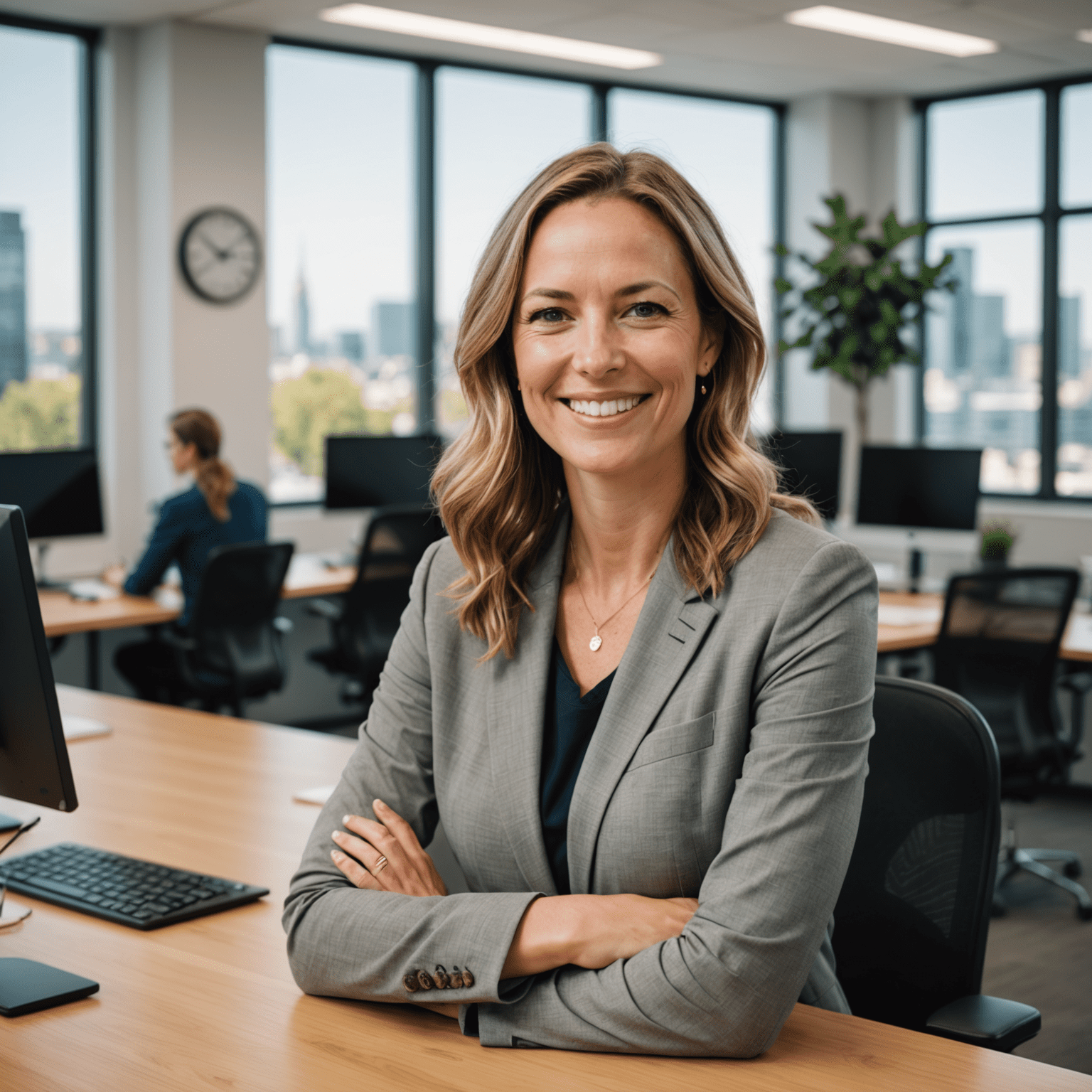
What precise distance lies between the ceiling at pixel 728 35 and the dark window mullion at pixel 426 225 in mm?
209

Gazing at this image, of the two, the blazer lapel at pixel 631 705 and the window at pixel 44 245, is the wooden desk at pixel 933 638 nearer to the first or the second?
the blazer lapel at pixel 631 705

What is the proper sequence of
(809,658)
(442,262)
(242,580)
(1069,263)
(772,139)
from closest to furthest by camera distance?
(809,658)
(242,580)
(442,262)
(1069,263)
(772,139)

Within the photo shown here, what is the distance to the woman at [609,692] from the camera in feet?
4.18

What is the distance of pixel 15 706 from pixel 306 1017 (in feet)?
1.53

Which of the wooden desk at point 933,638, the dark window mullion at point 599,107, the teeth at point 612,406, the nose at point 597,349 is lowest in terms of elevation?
the wooden desk at point 933,638

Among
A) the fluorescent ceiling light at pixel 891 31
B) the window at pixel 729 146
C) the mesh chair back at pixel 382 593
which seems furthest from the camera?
the window at pixel 729 146

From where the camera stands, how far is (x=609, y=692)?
4.73 feet

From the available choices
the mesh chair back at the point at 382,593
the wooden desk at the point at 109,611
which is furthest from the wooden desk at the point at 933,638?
the wooden desk at the point at 109,611

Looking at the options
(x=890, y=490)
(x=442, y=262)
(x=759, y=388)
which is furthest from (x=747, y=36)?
(x=759, y=388)

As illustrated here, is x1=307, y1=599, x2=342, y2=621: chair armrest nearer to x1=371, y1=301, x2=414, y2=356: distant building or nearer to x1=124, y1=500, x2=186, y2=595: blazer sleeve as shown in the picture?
x1=124, y1=500, x2=186, y2=595: blazer sleeve

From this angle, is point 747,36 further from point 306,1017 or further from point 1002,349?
point 306,1017

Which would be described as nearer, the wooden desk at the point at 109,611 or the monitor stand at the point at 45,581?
the wooden desk at the point at 109,611

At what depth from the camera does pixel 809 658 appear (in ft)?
4.33

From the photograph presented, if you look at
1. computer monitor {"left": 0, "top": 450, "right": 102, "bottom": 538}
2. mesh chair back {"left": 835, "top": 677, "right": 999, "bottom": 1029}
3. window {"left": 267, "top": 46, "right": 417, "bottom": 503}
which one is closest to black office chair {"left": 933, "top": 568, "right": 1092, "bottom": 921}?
mesh chair back {"left": 835, "top": 677, "right": 999, "bottom": 1029}
